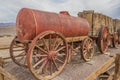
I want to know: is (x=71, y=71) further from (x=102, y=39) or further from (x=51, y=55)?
(x=102, y=39)

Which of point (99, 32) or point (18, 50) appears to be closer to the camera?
point (18, 50)

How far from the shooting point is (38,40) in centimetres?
518

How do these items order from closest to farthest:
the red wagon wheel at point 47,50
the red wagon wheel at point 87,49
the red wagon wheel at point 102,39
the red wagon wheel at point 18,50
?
the red wagon wheel at point 47,50 < the red wagon wheel at point 18,50 < the red wagon wheel at point 87,49 < the red wagon wheel at point 102,39

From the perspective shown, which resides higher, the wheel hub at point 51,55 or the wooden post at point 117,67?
the wheel hub at point 51,55

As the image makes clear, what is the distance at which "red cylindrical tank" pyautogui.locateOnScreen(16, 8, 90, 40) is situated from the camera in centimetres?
518

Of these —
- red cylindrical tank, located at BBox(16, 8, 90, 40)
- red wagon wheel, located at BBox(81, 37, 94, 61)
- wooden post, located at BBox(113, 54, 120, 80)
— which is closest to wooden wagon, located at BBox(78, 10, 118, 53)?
red wagon wheel, located at BBox(81, 37, 94, 61)

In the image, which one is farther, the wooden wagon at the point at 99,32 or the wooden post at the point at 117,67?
the wooden wagon at the point at 99,32

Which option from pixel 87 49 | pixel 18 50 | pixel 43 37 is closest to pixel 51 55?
pixel 43 37

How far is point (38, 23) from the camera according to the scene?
518 cm

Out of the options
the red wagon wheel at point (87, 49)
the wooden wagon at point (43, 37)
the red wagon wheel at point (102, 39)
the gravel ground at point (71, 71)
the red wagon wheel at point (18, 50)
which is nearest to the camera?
the wooden wagon at point (43, 37)

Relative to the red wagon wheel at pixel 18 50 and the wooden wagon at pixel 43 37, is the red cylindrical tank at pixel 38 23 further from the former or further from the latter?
the red wagon wheel at pixel 18 50

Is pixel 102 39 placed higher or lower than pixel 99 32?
lower

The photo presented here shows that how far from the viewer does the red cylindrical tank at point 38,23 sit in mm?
5180

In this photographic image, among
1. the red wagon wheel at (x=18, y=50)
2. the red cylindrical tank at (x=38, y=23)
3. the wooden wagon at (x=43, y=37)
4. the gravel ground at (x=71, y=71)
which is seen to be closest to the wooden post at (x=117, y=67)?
the gravel ground at (x=71, y=71)
